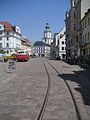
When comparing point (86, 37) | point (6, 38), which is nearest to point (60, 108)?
point (86, 37)

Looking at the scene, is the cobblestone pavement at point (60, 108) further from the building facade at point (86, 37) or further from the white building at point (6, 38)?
the white building at point (6, 38)

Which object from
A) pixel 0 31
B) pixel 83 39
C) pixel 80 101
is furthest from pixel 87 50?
pixel 0 31

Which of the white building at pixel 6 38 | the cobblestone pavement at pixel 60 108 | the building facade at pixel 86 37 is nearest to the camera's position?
the cobblestone pavement at pixel 60 108

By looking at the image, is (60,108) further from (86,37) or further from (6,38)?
(6,38)

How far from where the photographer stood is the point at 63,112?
26.1 feet

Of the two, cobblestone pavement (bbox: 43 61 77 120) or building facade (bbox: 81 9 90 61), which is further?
building facade (bbox: 81 9 90 61)

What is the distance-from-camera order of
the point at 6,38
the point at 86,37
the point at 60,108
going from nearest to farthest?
the point at 60,108 < the point at 86,37 < the point at 6,38

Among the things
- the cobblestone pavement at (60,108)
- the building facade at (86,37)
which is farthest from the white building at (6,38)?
the cobblestone pavement at (60,108)

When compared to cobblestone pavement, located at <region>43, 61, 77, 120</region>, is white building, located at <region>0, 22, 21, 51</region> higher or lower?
higher

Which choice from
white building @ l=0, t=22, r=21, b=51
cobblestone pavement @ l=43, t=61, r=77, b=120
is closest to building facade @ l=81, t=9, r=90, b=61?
cobblestone pavement @ l=43, t=61, r=77, b=120

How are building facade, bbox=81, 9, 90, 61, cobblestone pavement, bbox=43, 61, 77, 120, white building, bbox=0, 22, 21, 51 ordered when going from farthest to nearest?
white building, bbox=0, 22, 21, 51, building facade, bbox=81, 9, 90, 61, cobblestone pavement, bbox=43, 61, 77, 120

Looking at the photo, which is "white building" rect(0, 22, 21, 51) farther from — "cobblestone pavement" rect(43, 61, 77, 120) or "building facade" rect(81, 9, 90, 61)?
"cobblestone pavement" rect(43, 61, 77, 120)

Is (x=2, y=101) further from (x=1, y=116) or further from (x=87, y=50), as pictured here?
(x=87, y=50)

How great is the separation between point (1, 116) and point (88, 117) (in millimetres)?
2529
